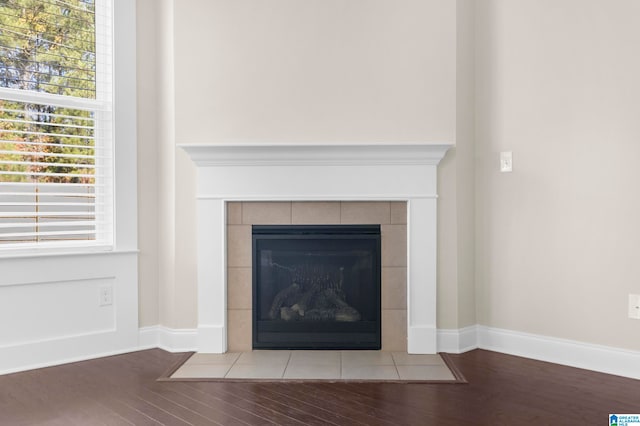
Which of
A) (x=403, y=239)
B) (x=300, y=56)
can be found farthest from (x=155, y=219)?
(x=403, y=239)

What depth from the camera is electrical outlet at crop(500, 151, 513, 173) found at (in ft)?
10.9

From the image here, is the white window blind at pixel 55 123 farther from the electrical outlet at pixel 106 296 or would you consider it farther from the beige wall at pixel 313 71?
Answer: the beige wall at pixel 313 71

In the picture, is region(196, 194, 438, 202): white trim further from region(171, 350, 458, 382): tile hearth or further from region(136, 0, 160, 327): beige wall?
region(171, 350, 458, 382): tile hearth

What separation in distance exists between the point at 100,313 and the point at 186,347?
0.61 m

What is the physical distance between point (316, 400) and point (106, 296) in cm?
168

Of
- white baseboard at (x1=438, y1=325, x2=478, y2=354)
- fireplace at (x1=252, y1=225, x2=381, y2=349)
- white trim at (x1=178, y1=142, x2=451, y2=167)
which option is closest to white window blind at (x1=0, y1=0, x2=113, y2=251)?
white trim at (x1=178, y1=142, x2=451, y2=167)

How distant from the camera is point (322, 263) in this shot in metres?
3.40

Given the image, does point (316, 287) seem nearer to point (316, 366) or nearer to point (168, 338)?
point (316, 366)

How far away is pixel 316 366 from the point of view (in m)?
3.02

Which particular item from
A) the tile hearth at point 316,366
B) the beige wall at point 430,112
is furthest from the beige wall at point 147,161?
the tile hearth at point 316,366

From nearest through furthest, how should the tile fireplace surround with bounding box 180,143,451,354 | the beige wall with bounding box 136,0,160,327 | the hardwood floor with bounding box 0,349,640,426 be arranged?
1. the hardwood floor with bounding box 0,349,640,426
2. the tile fireplace surround with bounding box 180,143,451,354
3. the beige wall with bounding box 136,0,160,327

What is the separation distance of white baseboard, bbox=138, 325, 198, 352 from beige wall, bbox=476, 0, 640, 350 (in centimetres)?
199

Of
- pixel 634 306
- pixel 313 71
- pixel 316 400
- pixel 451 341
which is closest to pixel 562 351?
pixel 634 306

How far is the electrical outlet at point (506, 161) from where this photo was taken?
3322mm
